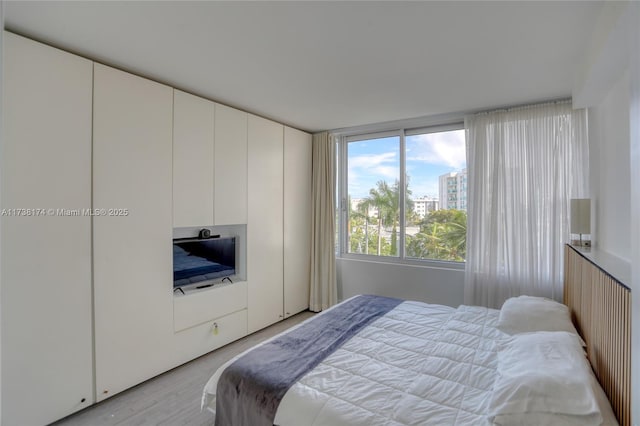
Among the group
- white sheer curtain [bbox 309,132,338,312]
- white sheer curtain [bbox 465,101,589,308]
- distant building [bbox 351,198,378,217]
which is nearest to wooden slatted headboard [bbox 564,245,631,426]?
white sheer curtain [bbox 465,101,589,308]

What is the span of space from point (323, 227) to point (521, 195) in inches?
91.6

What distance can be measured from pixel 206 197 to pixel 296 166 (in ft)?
4.89

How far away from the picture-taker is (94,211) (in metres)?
2.43

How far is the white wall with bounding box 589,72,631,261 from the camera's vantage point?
6.88ft

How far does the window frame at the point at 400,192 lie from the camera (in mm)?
3992

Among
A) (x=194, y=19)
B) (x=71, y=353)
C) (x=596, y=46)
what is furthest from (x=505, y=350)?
(x=71, y=353)

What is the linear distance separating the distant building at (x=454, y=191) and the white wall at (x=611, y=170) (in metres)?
1.14

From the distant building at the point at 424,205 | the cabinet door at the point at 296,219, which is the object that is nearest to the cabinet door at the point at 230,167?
the cabinet door at the point at 296,219

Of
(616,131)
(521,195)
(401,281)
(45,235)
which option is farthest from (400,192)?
(45,235)

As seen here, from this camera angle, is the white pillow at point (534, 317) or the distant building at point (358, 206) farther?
the distant building at point (358, 206)

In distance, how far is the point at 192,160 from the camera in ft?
10.1

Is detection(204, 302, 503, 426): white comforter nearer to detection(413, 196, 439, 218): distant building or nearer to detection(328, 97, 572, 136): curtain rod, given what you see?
detection(413, 196, 439, 218): distant building

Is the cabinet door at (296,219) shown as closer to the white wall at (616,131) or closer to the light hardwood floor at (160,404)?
the light hardwood floor at (160,404)

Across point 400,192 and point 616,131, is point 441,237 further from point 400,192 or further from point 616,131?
point 616,131
